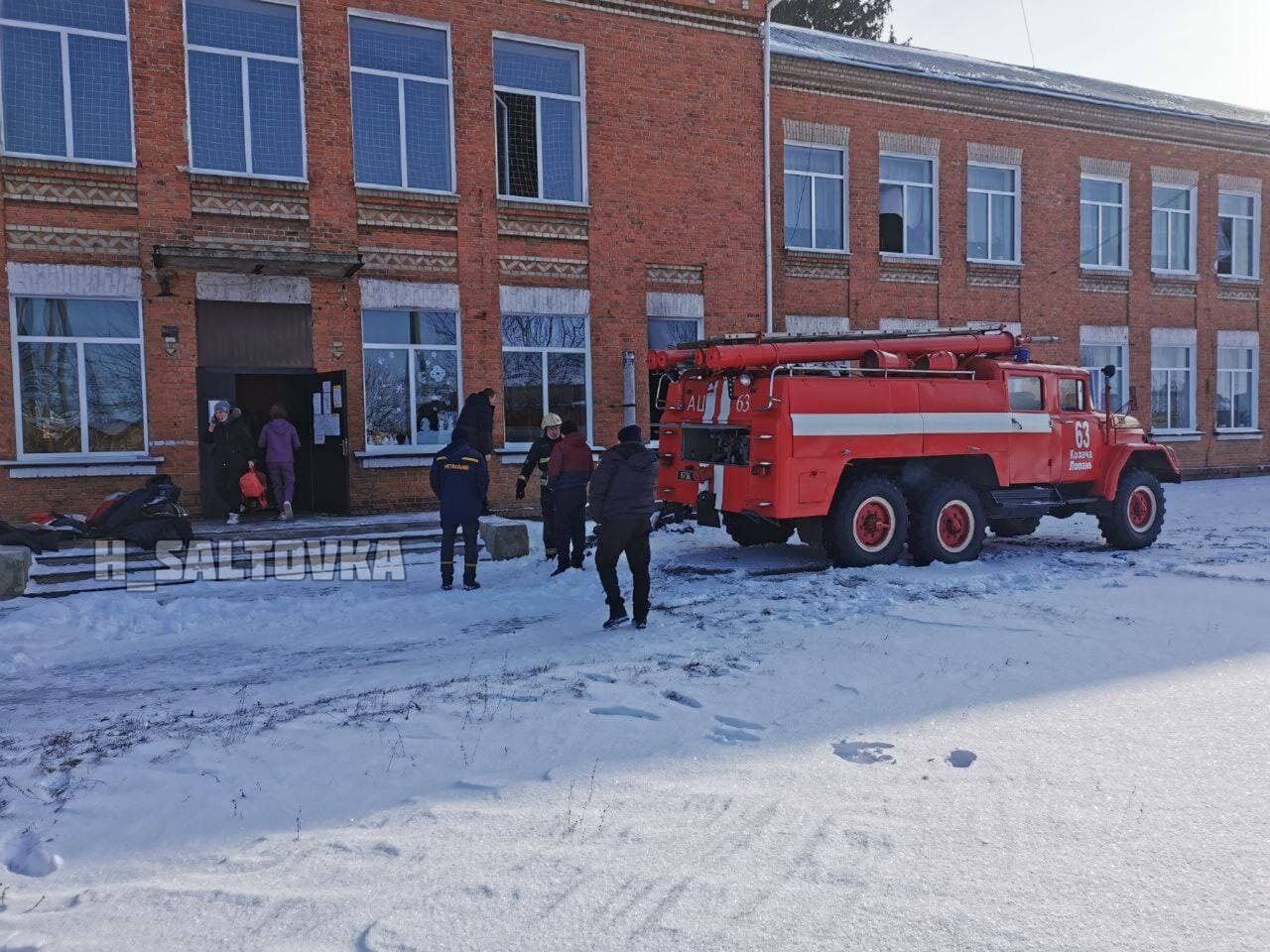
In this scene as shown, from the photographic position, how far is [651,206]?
16.9 metres

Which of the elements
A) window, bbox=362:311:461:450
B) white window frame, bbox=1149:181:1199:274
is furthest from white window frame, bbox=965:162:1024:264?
window, bbox=362:311:461:450

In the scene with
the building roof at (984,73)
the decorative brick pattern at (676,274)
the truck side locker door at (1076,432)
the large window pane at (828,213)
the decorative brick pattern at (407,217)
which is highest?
the building roof at (984,73)

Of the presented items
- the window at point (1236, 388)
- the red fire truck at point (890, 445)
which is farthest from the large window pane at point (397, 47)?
the window at point (1236, 388)

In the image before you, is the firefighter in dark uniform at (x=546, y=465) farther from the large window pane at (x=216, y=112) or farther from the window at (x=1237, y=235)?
the window at (x=1237, y=235)

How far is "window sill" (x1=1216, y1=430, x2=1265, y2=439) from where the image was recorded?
23.7 metres

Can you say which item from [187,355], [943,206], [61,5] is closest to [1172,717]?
[187,355]

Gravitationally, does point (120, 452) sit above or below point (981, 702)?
above

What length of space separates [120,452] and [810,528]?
951 centimetres

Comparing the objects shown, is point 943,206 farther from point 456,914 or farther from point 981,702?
point 456,914

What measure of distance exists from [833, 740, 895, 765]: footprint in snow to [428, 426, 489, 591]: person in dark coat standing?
5519mm

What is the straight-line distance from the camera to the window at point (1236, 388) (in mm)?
23875

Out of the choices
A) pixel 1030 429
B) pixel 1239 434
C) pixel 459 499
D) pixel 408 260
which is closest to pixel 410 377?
pixel 408 260

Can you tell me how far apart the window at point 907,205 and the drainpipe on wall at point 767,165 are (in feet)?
9.73

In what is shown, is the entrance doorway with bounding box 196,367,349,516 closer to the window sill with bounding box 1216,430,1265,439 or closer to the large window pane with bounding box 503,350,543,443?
the large window pane with bounding box 503,350,543,443
